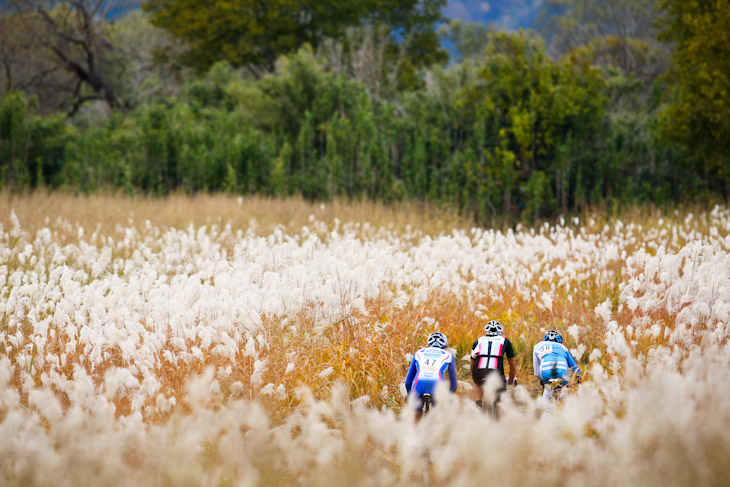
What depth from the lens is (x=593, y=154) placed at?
15.2m

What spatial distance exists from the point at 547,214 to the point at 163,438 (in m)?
13.2

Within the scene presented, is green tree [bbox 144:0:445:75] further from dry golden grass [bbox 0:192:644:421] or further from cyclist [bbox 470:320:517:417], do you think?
cyclist [bbox 470:320:517:417]

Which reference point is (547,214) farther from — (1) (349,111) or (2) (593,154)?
(1) (349,111)

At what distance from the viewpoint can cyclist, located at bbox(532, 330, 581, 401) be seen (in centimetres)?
438

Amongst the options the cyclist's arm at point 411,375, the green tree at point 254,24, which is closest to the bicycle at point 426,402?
the cyclist's arm at point 411,375

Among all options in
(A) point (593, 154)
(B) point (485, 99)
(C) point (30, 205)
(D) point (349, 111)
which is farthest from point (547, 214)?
(C) point (30, 205)

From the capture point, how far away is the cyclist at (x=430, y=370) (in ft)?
13.5

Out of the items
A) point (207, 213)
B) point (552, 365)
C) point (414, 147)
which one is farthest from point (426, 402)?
point (414, 147)

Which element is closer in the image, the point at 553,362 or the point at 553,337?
the point at 553,362

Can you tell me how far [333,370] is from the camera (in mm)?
4898

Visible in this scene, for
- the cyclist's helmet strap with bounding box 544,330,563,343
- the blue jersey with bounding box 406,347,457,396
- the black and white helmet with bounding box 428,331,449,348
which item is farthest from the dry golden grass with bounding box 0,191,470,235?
the blue jersey with bounding box 406,347,457,396

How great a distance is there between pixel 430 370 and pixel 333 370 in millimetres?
1024

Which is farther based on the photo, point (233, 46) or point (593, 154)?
point (233, 46)

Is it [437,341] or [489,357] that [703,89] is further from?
[437,341]
